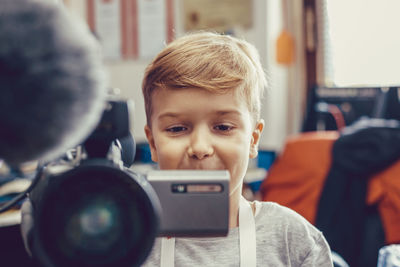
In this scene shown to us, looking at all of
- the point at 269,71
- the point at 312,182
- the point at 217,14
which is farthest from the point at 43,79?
the point at 217,14

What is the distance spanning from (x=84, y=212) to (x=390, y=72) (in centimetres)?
220

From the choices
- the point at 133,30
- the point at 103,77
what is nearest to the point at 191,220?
the point at 103,77

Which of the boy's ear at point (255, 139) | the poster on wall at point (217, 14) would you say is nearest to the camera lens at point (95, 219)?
the boy's ear at point (255, 139)

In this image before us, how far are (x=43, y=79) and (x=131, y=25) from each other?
268 centimetres

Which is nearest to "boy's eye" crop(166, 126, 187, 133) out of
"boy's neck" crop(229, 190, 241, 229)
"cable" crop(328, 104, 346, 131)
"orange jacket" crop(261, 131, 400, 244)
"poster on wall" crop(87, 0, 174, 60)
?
"boy's neck" crop(229, 190, 241, 229)

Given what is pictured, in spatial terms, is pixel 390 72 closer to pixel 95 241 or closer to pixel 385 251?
pixel 385 251

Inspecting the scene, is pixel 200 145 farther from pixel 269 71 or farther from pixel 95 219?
pixel 269 71

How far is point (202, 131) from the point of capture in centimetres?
71

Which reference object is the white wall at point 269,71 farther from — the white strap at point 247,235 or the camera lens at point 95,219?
the camera lens at point 95,219

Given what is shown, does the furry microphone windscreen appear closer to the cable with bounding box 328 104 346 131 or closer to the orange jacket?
the orange jacket

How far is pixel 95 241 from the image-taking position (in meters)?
0.41

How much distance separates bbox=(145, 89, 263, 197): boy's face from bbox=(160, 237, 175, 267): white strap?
0.12m

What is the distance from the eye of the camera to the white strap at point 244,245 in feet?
2.30

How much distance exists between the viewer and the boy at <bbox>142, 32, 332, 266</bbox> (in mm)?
713
